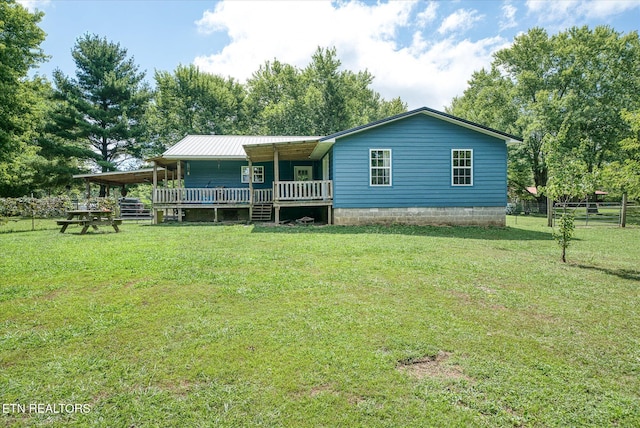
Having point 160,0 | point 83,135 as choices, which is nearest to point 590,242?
point 160,0

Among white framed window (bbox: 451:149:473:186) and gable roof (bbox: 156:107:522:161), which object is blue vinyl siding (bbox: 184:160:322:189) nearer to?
gable roof (bbox: 156:107:522:161)

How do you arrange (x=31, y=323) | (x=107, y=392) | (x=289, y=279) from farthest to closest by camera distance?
(x=289, y=279)
(x=31, y=323)
(x=107, y=392)

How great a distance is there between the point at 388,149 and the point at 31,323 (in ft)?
42.9

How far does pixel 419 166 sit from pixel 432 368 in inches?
494

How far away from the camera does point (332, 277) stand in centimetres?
609

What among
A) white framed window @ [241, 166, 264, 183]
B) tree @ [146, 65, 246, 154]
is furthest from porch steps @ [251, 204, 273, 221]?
tree @ [146, 65, 246, 154]

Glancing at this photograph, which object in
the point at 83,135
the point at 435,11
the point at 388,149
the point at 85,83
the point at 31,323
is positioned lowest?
the point at 31,323

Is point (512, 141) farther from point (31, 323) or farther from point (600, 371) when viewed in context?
point (31, 323)

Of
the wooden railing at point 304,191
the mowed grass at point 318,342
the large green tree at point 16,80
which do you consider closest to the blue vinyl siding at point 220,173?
the wooden railing at point 304,191

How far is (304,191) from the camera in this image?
15.1 metres

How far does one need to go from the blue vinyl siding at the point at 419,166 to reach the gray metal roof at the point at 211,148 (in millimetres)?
2770

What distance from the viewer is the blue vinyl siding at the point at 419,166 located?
14.6 meters

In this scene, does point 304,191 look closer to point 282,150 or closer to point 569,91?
point 282,150

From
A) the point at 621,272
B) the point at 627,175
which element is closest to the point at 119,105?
the point at 627,175
